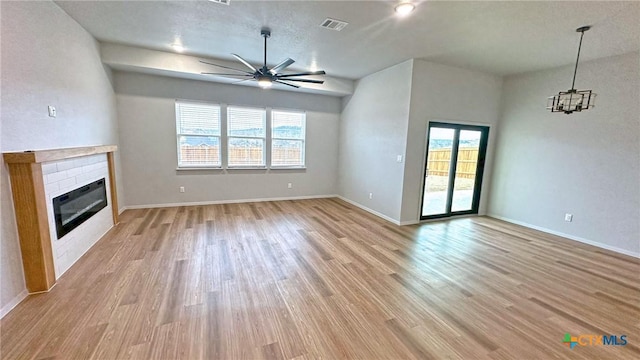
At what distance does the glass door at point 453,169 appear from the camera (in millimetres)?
4965

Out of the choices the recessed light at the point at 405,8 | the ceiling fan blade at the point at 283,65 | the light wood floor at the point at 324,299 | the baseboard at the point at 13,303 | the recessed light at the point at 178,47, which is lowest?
the light wood floor at the point at 324,299

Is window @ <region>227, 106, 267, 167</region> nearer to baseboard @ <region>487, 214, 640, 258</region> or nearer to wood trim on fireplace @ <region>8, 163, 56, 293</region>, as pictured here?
wood trim on fireplace @ <region>8, 163, 56, 293</region>

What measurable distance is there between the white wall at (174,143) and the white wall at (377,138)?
0.74 metres

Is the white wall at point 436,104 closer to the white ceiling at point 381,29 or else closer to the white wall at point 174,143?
the white ceiling at point 381,29

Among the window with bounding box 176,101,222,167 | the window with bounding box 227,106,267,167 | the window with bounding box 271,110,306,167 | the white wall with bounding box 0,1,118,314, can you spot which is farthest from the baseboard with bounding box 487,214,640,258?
the white wall with bounding box 0,1,118,314

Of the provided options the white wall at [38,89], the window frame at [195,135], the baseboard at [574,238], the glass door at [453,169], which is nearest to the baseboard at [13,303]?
the white wall at [38,89]

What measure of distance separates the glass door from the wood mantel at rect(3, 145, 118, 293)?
5.36 meters

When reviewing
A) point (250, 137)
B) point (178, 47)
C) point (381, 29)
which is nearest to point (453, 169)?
point (381, 29)

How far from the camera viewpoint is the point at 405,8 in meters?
2.64

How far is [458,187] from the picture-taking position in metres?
5.37

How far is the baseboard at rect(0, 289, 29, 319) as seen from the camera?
2.05 meters

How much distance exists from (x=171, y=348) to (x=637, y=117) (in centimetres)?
631

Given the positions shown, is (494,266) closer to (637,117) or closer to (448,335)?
(448,335)

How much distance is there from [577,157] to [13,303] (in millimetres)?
7475
